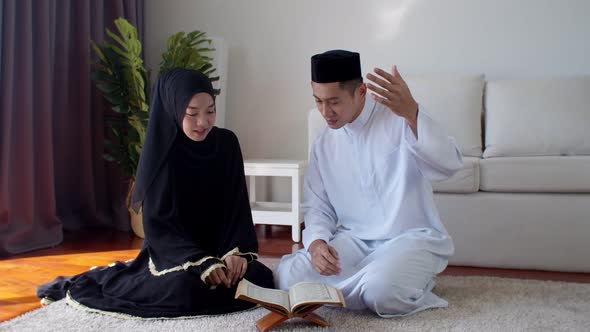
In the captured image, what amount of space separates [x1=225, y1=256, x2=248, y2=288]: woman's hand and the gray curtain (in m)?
1.75

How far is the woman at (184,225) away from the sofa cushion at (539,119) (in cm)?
176

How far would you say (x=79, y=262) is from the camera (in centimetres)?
290

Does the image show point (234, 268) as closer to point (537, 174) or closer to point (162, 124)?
point (162, 124)

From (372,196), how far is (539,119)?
1.61 m

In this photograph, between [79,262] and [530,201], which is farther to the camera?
[79,262]

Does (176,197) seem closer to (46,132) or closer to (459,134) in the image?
(46,132)

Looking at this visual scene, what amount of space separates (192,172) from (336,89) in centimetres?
60

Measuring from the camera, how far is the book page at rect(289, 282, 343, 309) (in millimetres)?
1643

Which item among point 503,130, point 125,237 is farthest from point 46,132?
point 503,130

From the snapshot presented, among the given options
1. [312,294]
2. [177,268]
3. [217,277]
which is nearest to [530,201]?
[312,294]

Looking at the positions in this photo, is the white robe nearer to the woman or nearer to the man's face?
the man's face

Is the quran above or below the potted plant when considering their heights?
below

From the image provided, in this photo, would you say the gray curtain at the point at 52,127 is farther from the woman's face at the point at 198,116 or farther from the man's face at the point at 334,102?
the man's face at the point at 334,102

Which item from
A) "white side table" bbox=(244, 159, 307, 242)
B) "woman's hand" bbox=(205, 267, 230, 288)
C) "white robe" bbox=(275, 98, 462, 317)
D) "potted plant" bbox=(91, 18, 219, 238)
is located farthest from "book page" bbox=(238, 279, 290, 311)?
"potted plant" bbox=(91, 18, 219, 238)
